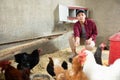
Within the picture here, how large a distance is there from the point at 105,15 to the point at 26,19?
203cm

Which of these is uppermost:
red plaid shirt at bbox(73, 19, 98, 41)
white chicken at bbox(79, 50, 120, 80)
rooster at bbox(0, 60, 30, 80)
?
red plaid shirt at bbox(73, 19, 98, 41)

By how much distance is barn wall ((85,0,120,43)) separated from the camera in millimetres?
4145

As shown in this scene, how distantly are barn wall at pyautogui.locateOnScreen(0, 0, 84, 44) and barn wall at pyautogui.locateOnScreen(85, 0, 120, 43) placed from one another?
1.06 metres

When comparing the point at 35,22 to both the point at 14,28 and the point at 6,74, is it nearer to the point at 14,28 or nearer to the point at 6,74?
the point at 14,28

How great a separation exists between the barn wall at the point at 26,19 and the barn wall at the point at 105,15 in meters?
1.06

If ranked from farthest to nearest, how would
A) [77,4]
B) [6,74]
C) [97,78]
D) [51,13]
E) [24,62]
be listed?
1. [77,4]
2. [51,13]
3. [24,62]
4. [6,74]
5. [97,78]

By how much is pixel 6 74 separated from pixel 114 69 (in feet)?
3.16

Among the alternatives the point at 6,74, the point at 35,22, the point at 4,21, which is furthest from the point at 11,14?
the point at 6,74

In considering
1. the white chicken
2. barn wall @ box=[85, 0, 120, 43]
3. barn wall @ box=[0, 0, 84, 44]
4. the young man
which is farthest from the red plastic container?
barn wall @ box=[85, 0, 120, 43]

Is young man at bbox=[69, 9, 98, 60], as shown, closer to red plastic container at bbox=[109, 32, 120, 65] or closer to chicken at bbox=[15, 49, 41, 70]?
red plastic container at bbox=[109, 32, 120, 65]

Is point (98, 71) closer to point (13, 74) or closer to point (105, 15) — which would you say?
point (13, 74)

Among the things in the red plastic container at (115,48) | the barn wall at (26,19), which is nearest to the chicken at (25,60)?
the barn wall at (26,19)

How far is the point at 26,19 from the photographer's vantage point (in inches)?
114

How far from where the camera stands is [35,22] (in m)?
3.06
